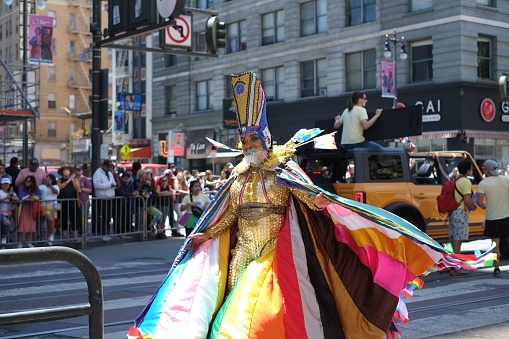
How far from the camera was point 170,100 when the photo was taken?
4953 cm

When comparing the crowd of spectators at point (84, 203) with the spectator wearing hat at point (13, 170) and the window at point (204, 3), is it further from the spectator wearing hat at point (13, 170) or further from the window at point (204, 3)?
the window at point (204, 3)

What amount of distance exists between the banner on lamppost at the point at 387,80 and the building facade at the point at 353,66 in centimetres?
127

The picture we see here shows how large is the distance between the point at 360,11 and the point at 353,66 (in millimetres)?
2550

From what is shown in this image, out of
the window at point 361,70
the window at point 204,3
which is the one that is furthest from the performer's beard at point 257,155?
the window at point 204,3

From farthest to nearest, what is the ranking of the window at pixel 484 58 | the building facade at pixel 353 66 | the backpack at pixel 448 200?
1. the window at pixel 484 58
2. the building facade at pixel 353 66
3. the backpack at pixel 448 200

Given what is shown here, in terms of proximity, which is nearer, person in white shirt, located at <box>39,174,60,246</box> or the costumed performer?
the costumed performer

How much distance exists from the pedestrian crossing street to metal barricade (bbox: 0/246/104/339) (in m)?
3.18

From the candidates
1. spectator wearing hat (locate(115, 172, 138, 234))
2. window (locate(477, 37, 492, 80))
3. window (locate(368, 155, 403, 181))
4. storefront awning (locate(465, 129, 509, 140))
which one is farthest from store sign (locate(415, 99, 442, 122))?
window (locate(368, 155, 403, 181))

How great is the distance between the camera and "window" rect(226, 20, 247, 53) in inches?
1671

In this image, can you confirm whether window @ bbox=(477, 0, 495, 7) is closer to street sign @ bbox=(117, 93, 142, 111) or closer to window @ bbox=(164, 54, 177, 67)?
window @ bbox=(164, 54, 177, 67)

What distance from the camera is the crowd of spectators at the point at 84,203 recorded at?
15391 mm

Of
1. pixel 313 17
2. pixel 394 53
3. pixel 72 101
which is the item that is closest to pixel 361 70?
pixel 394 53

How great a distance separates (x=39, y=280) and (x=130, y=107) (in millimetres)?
39878

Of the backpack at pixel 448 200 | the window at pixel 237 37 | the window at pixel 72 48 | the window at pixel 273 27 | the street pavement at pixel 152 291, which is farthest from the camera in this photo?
the window at pixel 72 48
